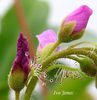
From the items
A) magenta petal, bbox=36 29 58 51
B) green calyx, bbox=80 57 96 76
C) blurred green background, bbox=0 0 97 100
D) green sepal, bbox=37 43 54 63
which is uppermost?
green sepal, bbox=37 43 54 63

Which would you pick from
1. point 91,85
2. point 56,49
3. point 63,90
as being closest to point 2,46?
point 91,85

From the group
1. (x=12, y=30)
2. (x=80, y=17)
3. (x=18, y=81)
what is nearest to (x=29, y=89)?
(x=18, y=81)

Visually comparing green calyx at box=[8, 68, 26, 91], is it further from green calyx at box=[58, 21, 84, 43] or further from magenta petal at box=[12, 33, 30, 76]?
green calyx at box=[58, 21, 84, 43]

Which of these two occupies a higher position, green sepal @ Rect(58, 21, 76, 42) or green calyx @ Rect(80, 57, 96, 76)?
green sepal @ Rect(58, 21, 76, 42)

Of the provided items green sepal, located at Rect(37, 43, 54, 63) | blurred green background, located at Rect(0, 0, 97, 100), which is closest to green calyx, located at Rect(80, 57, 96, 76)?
green sepal, located at Rect(37, 43, 54, 63)

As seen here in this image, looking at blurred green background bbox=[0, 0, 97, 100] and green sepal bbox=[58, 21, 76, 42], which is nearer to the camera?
green sepal bbox=[58, 21, 76, 42]

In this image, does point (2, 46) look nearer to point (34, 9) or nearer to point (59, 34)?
point (34, 9)

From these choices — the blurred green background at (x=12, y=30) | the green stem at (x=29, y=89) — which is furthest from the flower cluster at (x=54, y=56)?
the blurred green background at (x=12, y=30)
